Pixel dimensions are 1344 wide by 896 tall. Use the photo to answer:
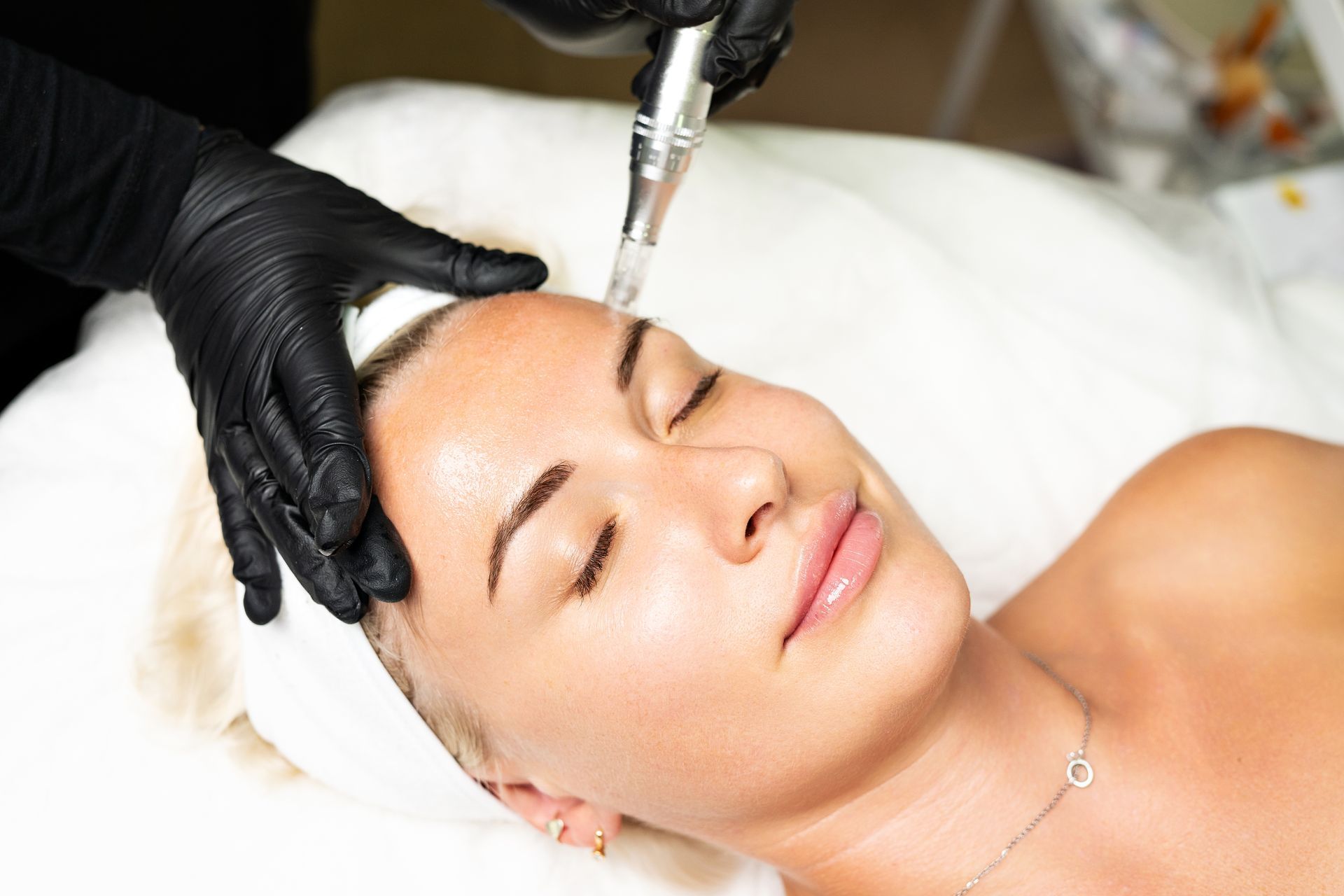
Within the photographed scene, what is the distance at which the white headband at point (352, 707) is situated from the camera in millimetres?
1237

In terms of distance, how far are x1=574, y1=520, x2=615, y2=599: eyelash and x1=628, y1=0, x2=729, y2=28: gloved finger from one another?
584 millimetres

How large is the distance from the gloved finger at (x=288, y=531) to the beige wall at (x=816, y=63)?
6.18 ft

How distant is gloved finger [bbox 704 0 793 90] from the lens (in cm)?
121

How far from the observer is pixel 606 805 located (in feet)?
4.07

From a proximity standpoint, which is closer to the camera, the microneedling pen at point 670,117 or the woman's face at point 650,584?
the woman's face at point 650,584

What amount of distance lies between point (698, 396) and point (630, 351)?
0.10 metres

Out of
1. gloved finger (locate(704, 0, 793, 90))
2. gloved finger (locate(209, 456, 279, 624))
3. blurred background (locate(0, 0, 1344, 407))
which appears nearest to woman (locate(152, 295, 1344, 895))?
gloved finger (locate(209, 456, 279, 624))

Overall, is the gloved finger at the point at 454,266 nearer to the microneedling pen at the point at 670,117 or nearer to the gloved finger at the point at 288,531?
the microneedling pen at the point at 670,117

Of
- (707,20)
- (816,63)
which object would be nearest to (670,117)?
(707,20)

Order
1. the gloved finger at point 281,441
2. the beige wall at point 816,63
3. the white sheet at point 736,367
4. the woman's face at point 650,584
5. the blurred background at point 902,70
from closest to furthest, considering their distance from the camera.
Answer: the woman's face at point 650,584 → the gloved finger at point 281,441 → the white sheet at point 736,367 → the blurred background at point 902,70 → the beige wall at point 816,63

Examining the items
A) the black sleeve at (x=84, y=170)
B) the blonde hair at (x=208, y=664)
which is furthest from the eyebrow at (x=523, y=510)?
the black sleeve at (x=84, y=170)

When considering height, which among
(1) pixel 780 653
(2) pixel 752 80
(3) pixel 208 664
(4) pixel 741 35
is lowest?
(3) pixel 208 664

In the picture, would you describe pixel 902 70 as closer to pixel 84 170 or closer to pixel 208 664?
pixel 84 170

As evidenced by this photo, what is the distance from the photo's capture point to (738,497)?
1.09m
